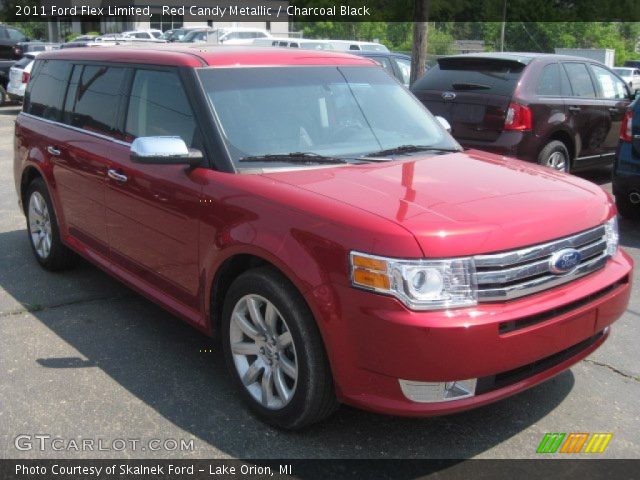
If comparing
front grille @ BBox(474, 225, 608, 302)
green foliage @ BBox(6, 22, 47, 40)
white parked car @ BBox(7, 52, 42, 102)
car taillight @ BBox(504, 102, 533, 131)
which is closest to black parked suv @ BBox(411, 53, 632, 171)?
car taillight @ BBox(504, 102, 533, 131)

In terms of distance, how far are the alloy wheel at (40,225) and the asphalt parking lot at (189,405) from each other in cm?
86

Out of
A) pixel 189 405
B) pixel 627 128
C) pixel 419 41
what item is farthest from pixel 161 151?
pixel 419 41

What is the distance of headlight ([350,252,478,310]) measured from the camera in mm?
2848

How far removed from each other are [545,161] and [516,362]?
555 centimetres

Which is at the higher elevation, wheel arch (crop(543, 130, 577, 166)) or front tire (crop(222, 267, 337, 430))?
A: wheel arch (crop(543, 130, 577, 166))

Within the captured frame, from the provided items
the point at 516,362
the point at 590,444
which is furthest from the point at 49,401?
the point at 590,444

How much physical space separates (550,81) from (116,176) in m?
5.84

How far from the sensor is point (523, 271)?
3.00 m

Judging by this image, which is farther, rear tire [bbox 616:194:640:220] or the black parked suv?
the black parked suv

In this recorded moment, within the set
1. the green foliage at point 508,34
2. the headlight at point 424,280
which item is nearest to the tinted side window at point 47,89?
the headlight at point 424,280

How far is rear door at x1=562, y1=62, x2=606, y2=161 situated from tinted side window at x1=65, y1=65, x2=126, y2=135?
226 inches

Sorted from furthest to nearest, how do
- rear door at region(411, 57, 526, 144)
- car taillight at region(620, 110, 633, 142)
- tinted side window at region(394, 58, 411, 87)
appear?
tinted side window at region(394, 58, 411, 87), rear door at region(411, 57, 526, 144), car taillight at region(620, 110, 633, 142)

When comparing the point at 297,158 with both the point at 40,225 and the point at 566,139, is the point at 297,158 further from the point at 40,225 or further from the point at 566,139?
the point at 566,139

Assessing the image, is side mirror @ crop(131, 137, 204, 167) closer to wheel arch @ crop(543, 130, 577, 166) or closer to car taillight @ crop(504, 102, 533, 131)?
car taillight @ crop(504, 102, 533, 131)
